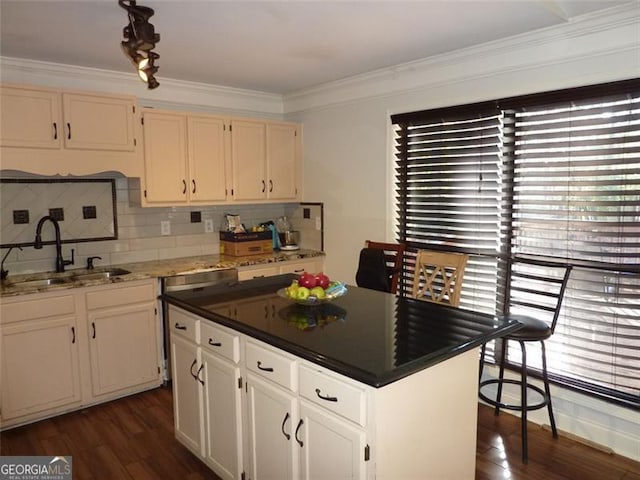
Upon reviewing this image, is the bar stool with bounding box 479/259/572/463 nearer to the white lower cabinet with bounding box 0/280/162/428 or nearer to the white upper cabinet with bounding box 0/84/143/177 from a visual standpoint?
the white lower cabinet with bounding box 0/280/162/428

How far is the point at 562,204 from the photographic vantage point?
287 centimetres

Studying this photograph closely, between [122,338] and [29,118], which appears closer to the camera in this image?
[29,118]

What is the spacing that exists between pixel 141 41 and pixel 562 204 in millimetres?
2449

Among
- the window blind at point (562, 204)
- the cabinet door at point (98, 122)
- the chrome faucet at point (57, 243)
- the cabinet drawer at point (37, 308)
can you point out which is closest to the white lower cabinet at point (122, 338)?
the cabinet drawer at point (37, 308)

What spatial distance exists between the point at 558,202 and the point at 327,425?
6.64 feet

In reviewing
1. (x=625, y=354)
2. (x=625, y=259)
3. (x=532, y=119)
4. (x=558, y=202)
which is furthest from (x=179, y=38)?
(x=625, y=354)

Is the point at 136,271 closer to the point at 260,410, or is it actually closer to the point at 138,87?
the point at 138,87

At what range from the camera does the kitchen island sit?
164 cm

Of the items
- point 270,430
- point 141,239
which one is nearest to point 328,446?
point 270,430

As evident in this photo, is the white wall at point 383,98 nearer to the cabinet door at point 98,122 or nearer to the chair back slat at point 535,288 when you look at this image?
the cabinet door at point 98,122

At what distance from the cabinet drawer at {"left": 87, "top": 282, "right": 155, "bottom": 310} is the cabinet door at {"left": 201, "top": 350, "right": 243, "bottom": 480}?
124 cm

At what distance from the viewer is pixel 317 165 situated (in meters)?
4.50

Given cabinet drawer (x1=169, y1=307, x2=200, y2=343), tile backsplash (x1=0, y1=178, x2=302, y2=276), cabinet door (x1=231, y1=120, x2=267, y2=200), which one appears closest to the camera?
cabinet drawer (x1=169, y1=307, x2=200, y2=343)

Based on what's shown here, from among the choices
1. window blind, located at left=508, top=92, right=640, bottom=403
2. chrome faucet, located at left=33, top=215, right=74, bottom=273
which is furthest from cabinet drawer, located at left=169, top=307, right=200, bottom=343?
window blind, located at left=508, top=92, right=640, bottom=403
